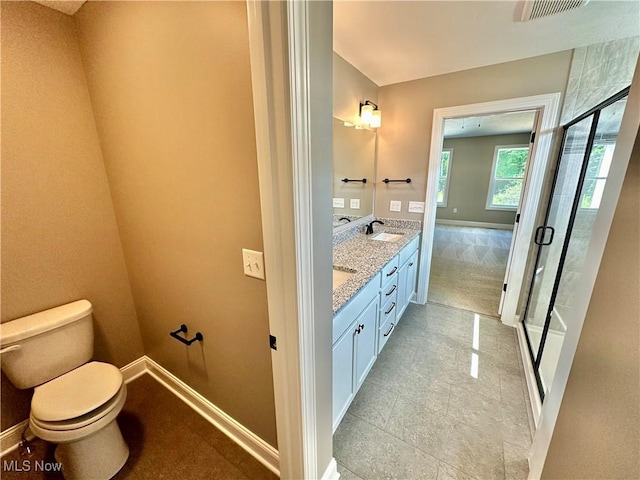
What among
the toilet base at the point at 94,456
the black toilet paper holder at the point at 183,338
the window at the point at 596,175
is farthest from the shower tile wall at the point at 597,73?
the toilet base at the point at 94,456

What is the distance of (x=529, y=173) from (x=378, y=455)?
101 inches

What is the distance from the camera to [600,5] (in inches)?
55.7

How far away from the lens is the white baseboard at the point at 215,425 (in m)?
1.29

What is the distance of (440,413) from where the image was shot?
1.62 meters

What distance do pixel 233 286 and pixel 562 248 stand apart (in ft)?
7.86

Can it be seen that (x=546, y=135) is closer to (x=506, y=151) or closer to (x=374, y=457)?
(x=374, y=457)

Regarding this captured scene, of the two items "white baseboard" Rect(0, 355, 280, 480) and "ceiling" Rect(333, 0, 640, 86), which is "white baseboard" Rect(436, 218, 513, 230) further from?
"white baseboard" Rect(0, 355, 280, 480)

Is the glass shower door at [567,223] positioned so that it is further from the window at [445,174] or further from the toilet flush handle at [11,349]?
the window at [445,174]

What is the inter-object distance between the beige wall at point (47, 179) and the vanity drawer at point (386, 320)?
2.02 metres

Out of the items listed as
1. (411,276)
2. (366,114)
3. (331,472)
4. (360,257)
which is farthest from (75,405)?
(366,114)

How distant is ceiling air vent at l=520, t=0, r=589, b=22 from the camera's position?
135cm

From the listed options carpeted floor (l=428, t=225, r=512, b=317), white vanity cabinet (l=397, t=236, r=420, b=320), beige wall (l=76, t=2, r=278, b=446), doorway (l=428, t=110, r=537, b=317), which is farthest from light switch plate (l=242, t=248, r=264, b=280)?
doorway (l=428, t=110, r=537, b=317)

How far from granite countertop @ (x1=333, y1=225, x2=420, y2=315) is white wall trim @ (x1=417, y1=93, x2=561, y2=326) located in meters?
0.45

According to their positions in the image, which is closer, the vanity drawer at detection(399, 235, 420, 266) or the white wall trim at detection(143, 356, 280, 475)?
the white wall trim at detection(143, 356, 280, 475)
